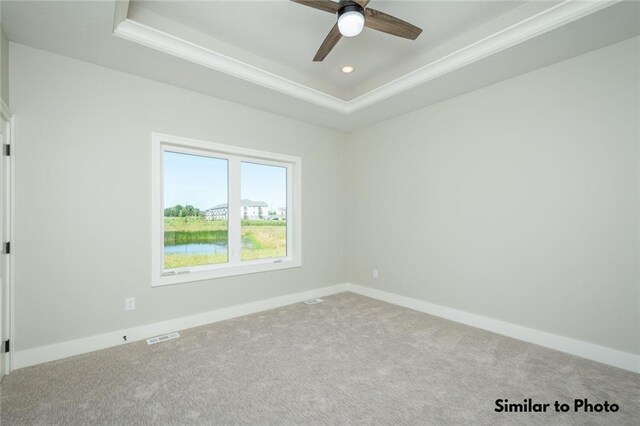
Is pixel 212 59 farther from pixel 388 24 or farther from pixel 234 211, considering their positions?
pixel 234 211

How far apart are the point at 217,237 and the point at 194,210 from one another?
1.41ft

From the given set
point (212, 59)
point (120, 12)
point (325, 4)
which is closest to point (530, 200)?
point (325, 4)

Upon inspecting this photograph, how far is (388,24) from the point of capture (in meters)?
2.22

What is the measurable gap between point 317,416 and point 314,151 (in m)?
3.47

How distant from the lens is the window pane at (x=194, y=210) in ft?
10.9

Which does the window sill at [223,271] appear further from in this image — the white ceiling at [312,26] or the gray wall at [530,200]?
the white ceiling at [312,26]

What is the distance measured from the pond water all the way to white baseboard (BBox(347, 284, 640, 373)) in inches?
92.9

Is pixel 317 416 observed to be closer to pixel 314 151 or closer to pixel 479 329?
pixel 479 329

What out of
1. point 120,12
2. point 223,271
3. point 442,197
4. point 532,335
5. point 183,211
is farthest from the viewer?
point 442,197

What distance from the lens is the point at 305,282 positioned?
4352 millimetres

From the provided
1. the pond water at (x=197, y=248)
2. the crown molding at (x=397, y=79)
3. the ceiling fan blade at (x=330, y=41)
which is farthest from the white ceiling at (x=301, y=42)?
the pond water at (x=197, y=248)

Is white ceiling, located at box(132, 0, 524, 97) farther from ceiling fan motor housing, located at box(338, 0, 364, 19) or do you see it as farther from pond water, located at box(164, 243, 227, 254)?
pond water, located at box(164, 243, 227, 254)

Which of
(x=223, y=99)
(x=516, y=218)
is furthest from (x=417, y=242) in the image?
(x=223, y=99)

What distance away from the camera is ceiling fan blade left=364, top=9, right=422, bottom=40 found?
6.91 feet
